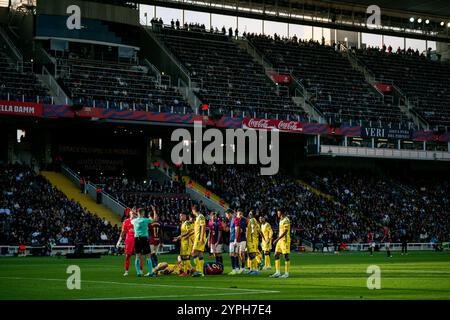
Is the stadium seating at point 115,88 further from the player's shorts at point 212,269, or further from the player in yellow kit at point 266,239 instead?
the player's shorts at point 212,269

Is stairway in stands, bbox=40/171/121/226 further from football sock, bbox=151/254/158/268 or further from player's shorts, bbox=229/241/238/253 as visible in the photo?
player's shorts, bbox=229/241/238/253

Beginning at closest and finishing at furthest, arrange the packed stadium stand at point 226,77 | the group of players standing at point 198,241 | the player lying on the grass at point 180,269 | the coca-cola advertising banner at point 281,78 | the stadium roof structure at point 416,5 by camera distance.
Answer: the group of players standing at point 198,241
the player lying on the grass at point 180,269
the packed stadium stand at point 226,77
the coca-cola advertising banner at point 281,78
the stadium roof structure at point 416,5

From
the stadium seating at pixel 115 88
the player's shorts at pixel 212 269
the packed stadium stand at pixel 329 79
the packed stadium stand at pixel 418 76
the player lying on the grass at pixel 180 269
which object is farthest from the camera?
the packed stadium stand at pixel 418 76

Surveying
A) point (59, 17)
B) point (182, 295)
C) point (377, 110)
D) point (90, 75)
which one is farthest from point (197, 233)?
point (377, 110)

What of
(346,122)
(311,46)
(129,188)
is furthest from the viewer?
(311,46)

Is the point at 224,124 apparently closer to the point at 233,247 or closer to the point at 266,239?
the point at 266,239

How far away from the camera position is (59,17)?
70188mm

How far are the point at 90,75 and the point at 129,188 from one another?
10505mm

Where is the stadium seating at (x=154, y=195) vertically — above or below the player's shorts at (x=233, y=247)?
above

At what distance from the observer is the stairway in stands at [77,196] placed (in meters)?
58.2

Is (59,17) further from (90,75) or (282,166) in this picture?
(282,166)

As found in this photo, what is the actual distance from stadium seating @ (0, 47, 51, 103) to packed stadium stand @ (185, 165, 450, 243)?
14074 mm

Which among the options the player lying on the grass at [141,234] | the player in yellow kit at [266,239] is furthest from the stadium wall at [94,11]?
the player lying on the grass at [141,234]

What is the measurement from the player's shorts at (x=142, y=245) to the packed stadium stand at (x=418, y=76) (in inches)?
2285
